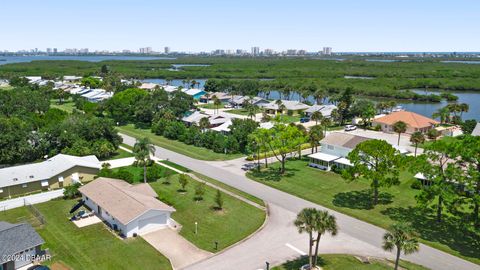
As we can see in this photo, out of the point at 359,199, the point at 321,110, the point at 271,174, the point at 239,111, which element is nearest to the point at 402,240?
the point at 359,199

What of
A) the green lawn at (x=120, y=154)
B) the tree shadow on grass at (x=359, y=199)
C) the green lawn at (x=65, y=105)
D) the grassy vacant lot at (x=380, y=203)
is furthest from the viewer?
the green lawn at (x=65, y=105)

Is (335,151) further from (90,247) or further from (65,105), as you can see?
(65,105)

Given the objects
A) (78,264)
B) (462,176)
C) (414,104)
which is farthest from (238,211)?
(414,104)

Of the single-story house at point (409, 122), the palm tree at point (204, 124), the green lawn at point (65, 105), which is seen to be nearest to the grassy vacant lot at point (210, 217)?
the palm tree at point (204, 124)

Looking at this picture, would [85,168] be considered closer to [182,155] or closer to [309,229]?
[182,155]

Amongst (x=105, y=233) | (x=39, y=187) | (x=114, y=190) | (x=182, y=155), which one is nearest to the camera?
(x=105, y=233)

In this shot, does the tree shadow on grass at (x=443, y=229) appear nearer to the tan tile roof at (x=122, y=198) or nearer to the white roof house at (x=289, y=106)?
the tan tile roof at (x=122, y=198)
